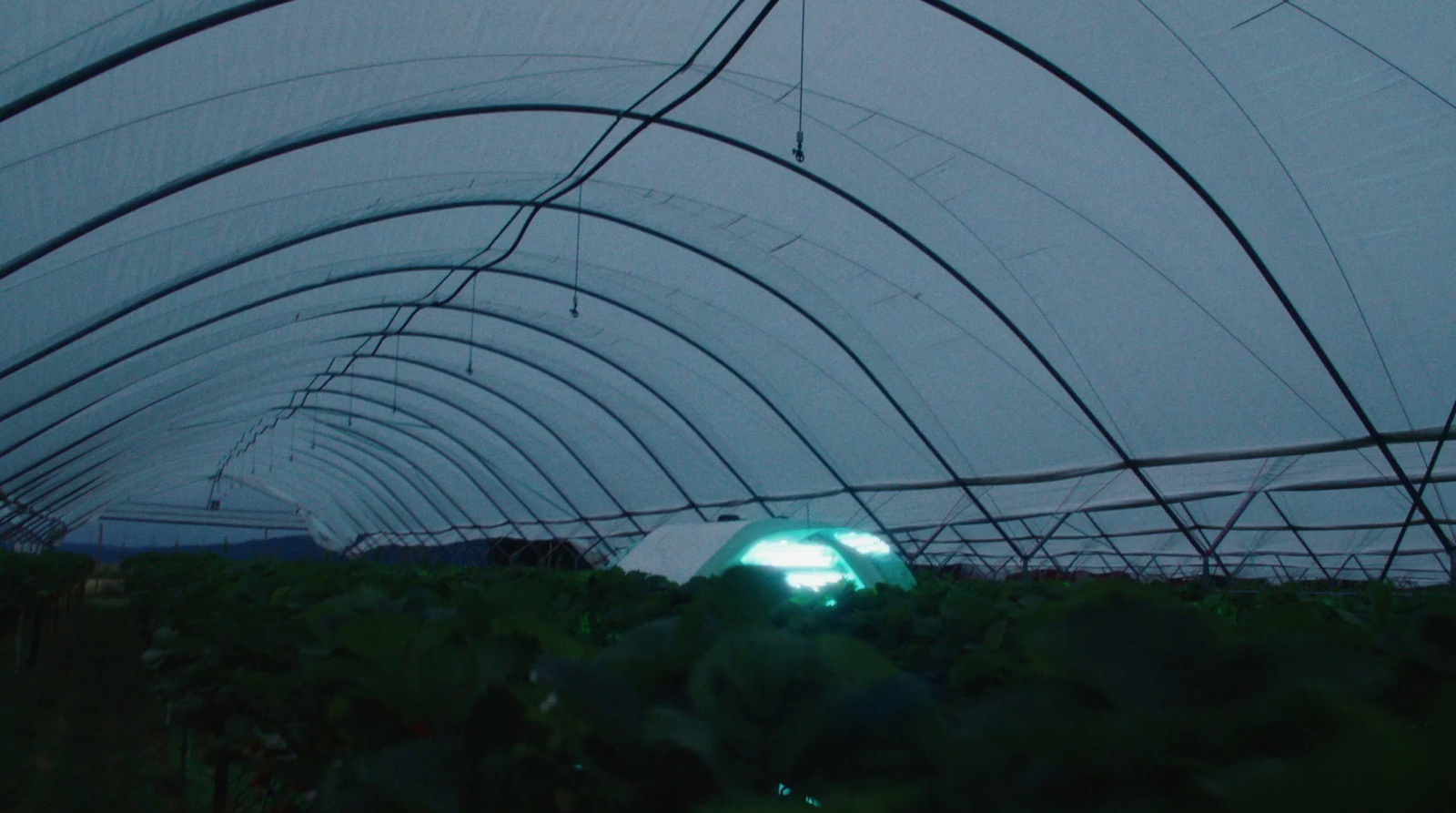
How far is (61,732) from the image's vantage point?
10.8 metres

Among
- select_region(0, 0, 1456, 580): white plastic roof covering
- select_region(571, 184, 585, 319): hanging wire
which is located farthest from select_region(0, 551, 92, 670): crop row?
select_region(571, 184, 585, 319): hanging wire

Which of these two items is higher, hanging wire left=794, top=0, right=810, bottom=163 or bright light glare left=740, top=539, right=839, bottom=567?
hanging wire left=794, top=0, right=810, bottom=163

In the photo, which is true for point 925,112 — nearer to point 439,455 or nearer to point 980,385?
point 980,385

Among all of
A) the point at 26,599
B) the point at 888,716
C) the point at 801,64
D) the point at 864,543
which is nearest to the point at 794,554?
the point at 864,543

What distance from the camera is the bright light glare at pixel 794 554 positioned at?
42.8 feet

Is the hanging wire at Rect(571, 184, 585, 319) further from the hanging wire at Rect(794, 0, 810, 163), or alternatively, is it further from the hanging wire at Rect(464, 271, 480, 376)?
the hanging wire at Rect(794, 0, 810, 163)

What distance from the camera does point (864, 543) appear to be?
1602 cm

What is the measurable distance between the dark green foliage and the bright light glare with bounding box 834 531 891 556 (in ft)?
42.3

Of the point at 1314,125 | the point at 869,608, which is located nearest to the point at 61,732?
the point at 869,608

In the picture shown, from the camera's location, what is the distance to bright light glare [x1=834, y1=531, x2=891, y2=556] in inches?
586

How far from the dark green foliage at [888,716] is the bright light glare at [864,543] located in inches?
508

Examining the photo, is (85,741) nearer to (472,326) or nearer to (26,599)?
(26,599)

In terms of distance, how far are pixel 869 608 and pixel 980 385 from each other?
1452 cm

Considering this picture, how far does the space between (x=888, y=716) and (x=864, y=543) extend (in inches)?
604
